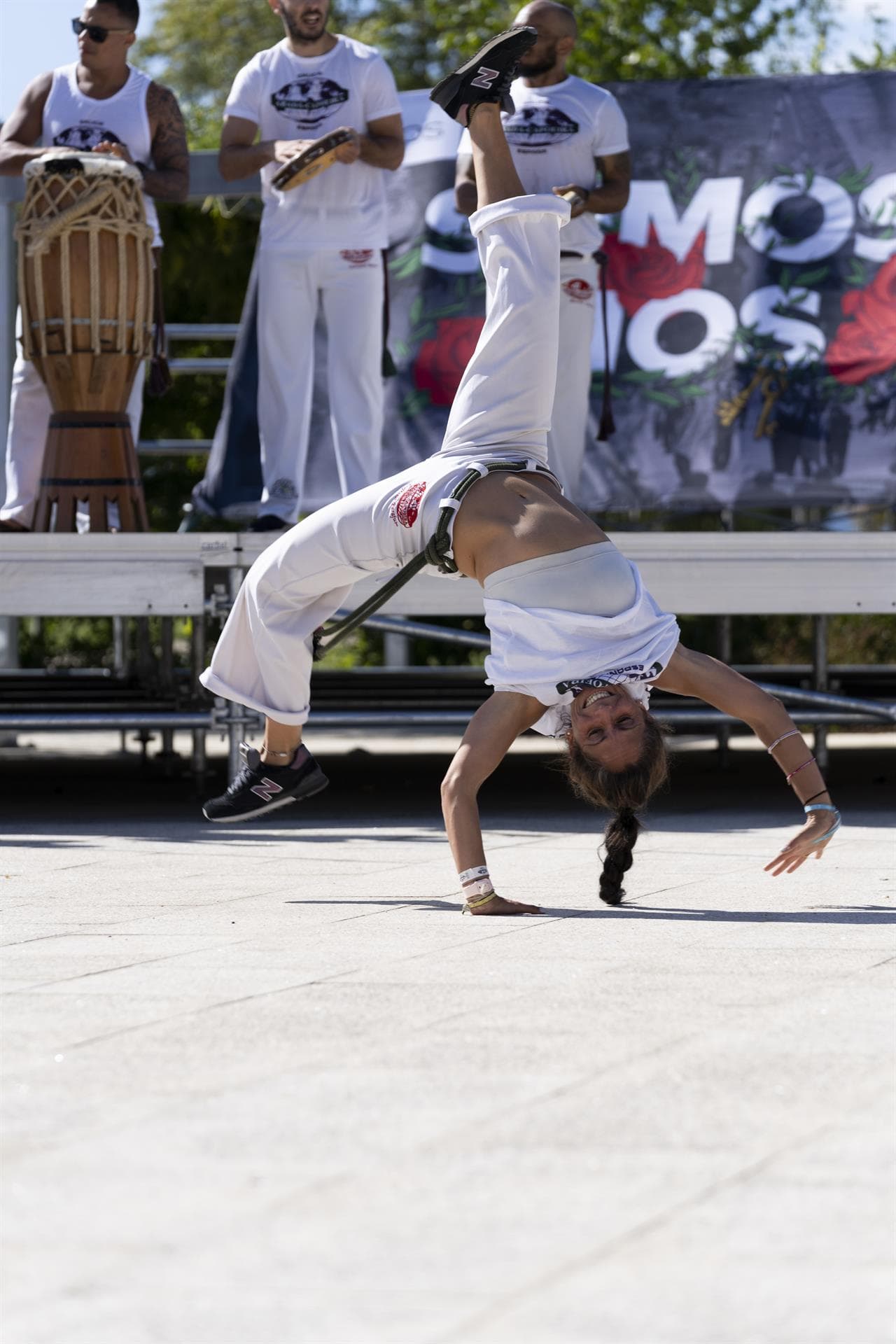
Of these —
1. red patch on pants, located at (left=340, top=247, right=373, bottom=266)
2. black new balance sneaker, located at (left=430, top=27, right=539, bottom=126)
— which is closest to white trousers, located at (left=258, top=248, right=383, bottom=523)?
red patch on pants, located at (left=340, top=247, right=373, bottom=266)

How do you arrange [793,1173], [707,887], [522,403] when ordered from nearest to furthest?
1. [793,1173]
2. [522,403]
3. [707,887]

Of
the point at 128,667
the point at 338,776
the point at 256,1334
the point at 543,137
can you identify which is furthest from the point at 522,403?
the point at 128,667

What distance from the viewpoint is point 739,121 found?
9.04m

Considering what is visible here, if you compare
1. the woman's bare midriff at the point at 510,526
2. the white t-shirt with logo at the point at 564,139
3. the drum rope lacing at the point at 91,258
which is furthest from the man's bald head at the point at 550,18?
the woman's bare midriff at the point at 510,526

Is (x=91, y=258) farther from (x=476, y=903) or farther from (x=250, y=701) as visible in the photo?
(x=476, y=903)

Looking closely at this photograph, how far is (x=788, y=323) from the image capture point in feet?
29.0

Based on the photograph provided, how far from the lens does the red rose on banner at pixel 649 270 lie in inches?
352

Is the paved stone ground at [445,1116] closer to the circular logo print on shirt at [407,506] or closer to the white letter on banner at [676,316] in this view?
the circular logo print on shirt at [407,506]

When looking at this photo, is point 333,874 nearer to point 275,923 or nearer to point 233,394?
point 275,923

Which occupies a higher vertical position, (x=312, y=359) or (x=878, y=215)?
(x=878, y=215)

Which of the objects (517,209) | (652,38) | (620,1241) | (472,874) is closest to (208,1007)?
(472,874)

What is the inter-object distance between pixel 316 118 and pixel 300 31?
330mm

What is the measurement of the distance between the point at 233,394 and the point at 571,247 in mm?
2866

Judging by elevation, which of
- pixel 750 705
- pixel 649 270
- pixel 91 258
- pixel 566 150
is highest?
pixel 566 150
